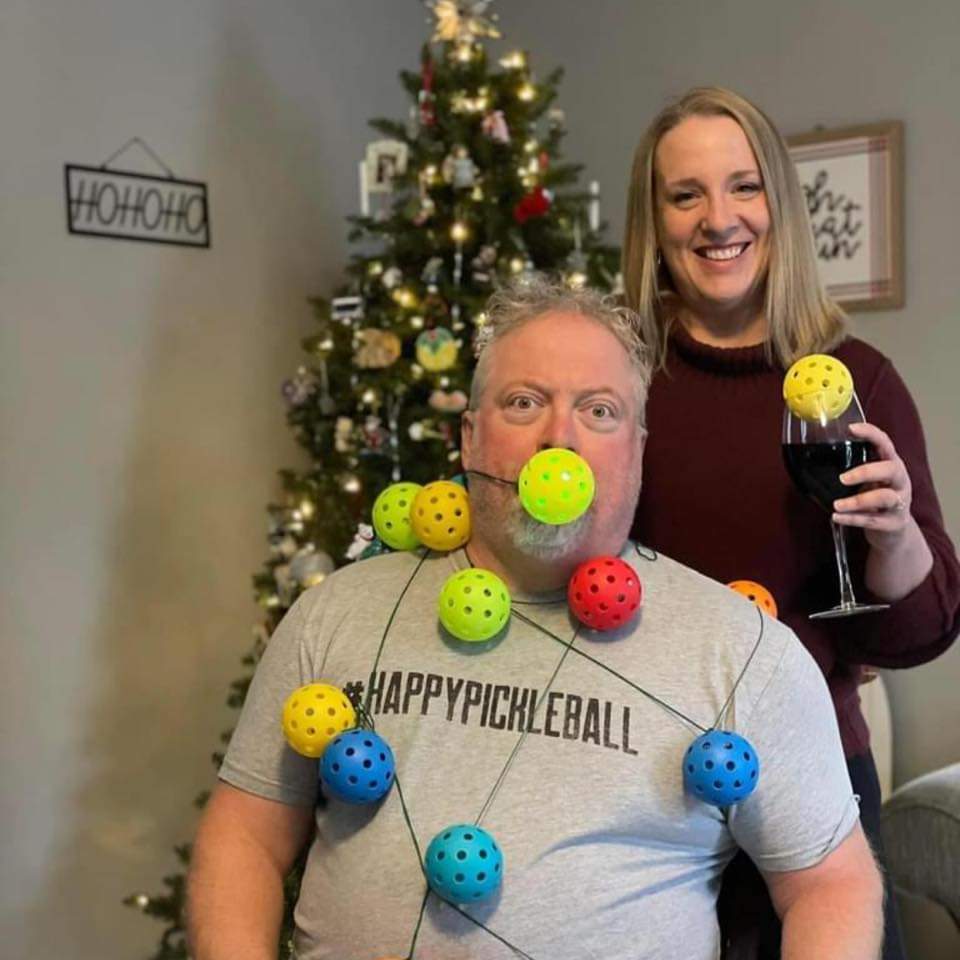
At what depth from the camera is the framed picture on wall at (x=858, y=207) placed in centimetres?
298

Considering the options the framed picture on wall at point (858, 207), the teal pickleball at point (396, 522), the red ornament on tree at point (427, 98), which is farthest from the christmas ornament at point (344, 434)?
the teal pickleball at point (396, 522)

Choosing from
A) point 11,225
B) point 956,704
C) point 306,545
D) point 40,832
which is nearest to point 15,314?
point 11,225

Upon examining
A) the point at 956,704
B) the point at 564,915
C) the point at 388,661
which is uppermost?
the point at 388,661

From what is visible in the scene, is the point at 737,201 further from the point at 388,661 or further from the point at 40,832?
the point at 40,832

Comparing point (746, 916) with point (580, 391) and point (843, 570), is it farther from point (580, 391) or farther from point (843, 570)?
point (580, 391)

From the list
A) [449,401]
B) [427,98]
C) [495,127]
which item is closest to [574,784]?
[449,401]

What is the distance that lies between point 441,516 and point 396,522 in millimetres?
91

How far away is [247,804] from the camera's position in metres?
1.44

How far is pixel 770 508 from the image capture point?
1.56 m

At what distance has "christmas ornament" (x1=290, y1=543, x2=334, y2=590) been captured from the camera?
275 cm

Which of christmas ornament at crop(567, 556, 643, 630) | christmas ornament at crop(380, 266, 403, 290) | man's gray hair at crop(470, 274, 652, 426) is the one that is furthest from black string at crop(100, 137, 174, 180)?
christmas ornament at crop(567, 556, 643, 630)

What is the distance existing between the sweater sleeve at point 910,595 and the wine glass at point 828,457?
0.30 feet

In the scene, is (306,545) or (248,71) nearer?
(306,545)

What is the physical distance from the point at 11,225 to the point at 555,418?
5.88 ft
